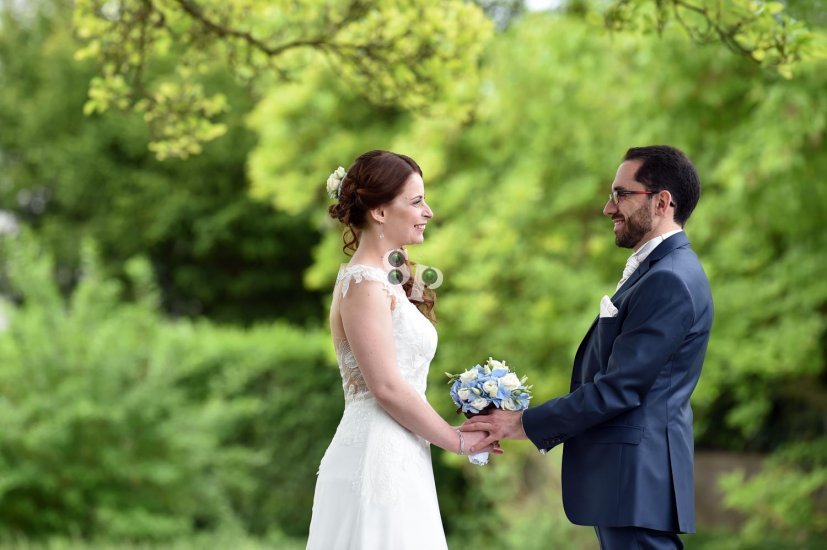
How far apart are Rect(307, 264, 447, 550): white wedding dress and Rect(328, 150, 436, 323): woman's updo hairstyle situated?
7.2 inches

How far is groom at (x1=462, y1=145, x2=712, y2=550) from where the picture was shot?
3.52 m

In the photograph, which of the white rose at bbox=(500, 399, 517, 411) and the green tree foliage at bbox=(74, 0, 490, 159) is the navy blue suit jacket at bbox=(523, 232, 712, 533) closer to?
the white rose at bbox=(500, 399, 517, 411)

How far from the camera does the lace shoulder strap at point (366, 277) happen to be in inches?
147

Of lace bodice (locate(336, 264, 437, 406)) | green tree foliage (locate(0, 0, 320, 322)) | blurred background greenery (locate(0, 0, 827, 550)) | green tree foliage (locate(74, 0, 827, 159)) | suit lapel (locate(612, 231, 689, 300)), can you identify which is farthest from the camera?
green tree foliage (locate(0, 0, 320, 322))

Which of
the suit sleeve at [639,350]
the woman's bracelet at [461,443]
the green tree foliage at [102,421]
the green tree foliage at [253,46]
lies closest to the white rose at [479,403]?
the woman's bracelet at [461,443]

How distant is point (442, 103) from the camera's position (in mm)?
6363

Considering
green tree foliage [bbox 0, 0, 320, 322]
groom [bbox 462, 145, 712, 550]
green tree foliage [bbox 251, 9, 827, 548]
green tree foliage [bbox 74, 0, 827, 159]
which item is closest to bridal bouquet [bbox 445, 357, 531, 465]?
groom [bbox 462, 145, 712, 550]

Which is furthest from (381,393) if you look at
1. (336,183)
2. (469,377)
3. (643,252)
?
(643,252)

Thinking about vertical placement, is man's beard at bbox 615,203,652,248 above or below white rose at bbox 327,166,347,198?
below

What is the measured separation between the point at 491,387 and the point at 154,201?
19.4 metres

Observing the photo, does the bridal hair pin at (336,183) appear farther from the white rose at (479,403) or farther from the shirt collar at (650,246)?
the shirt collar at (650,246)

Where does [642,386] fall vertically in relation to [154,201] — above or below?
below

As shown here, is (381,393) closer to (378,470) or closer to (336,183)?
(378,470)

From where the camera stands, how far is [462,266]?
35.2ft
